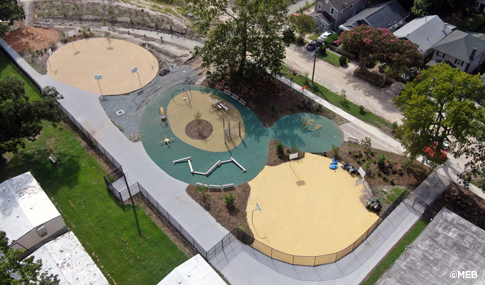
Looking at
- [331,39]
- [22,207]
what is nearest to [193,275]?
[22,207]

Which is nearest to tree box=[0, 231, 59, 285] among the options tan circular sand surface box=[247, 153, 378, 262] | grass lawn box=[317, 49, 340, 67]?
tan circular sand surface box=[247, 153, 378, 262]

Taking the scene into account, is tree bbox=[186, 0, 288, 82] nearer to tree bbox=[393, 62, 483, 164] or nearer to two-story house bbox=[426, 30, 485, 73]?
tree bbox=[393, 62, 483, 164]

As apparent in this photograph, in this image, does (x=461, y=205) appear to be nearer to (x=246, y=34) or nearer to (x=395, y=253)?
(x=395, y=253)

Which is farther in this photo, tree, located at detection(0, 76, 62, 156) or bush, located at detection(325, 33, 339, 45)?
bush, located at detection(325, 33, 339, 45)

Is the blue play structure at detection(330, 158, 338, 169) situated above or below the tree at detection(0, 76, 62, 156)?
below

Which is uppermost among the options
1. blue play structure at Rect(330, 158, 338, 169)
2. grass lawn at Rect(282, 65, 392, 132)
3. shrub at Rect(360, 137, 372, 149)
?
grass lawn at Rect(282, 65, 392, 132)

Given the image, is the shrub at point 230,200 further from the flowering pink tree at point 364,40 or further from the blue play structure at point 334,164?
the flowering pink tree at point 364,40

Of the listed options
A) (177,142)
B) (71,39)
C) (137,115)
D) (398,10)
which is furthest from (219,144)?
(398,10)
